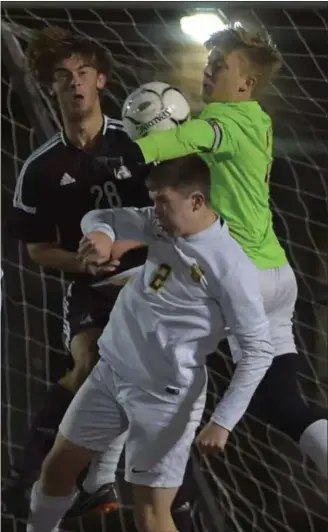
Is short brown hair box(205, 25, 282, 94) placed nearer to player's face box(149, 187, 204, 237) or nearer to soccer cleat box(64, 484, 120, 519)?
player's face box(149, 187, 204, 237)

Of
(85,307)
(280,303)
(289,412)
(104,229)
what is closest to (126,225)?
(104,229)

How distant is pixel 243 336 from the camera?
1075 millimetres

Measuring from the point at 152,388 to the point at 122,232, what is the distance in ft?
0.74

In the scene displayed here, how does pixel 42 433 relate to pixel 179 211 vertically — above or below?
below

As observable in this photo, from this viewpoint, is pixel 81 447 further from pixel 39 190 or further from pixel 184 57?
pixel 184 57

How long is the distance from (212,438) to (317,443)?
0.50 feet

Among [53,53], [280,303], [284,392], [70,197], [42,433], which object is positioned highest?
[53,53]

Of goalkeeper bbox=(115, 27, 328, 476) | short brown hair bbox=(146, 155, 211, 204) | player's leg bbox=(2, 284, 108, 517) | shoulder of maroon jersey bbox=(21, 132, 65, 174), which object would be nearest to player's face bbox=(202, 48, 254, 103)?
goalkeeper bbox=(115, 27, 328, 476)

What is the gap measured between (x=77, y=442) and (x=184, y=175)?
0.41m

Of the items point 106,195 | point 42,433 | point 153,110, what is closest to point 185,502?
point 42,433

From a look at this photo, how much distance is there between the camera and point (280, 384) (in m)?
1.11

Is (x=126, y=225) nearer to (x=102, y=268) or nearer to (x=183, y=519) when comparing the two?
(x=102, y=268)

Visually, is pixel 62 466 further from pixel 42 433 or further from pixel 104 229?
pixel 104 229

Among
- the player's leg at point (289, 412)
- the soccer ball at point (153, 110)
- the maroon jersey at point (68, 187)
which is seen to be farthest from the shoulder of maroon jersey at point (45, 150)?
the player's leg at point (289, 412)
